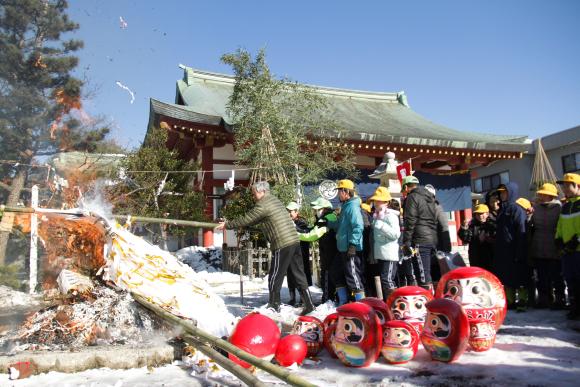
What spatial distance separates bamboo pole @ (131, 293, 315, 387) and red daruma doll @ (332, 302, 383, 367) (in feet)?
3.10

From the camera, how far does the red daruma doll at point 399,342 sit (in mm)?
3398

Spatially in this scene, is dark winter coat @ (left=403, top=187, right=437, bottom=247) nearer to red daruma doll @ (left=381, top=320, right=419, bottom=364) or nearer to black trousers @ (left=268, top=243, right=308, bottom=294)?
black trousers @ (left=268, top=243, right=308, bottom=294)

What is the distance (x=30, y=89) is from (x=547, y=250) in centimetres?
992

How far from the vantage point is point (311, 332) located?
384 cm

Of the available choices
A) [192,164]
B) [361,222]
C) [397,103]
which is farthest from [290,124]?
[397,103]

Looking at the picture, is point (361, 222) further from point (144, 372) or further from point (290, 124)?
point (290, 124)

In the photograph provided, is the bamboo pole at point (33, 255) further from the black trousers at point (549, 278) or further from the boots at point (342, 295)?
the black trousers at point (549, 278)

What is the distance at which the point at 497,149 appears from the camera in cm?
1473

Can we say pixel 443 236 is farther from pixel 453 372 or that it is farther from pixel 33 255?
pixel 33 255

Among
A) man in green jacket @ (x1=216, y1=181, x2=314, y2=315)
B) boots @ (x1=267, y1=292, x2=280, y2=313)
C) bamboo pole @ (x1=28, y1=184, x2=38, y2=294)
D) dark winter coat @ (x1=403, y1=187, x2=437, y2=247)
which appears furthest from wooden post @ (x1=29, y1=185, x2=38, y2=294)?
dark winter coat @ (x1=403, y1=187, x2=437, y2=247)

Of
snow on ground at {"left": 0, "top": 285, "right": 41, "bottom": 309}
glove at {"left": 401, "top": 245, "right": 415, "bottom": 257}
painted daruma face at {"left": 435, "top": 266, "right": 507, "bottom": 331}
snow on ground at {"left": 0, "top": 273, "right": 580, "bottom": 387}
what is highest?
glove at {"left": 401, "top": 245, "right": 415, "bottom": 257}

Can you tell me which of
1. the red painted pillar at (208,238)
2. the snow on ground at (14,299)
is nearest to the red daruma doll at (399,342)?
the snow on ground at (14,299)

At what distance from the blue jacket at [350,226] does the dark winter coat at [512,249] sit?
70.0 inches

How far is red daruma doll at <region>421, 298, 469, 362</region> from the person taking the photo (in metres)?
3.22
